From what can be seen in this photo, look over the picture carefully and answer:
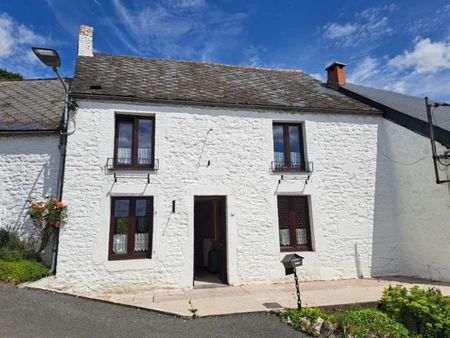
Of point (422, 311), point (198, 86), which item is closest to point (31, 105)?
point (198, 86)

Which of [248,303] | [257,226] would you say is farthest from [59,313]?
[257,226]

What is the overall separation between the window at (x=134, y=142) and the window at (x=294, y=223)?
4072 millimetres

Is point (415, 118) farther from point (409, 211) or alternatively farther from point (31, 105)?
point (31, 105)

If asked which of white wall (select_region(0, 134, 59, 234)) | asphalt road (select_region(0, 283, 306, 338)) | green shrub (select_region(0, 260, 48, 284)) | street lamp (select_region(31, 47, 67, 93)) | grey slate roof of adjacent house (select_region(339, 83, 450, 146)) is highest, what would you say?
street lamp (select_region(31, 47, 67, 93))

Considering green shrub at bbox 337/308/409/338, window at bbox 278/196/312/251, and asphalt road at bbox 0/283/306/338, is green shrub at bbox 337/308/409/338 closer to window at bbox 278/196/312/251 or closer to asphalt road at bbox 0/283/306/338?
asphalt road at bbox 0/283/306/338

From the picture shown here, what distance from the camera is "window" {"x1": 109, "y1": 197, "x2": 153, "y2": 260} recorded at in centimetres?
756

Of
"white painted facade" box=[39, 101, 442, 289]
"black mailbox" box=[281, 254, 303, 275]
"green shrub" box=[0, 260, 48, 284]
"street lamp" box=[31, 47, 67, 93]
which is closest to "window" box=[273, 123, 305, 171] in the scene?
"white painted facade" box=[39, 101, 442, 289]

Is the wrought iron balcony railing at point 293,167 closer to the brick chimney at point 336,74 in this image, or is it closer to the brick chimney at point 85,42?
the brick chimney at point 336,74

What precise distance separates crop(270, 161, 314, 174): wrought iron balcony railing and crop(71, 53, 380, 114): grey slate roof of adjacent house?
1749 mm

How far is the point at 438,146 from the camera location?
27.5 ft

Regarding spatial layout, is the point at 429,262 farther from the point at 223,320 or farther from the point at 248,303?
the point at 223,320

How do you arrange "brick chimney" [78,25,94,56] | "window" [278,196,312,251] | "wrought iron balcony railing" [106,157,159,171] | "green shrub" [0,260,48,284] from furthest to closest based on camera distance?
"brick chimney" [78,25,94,56] < "window" [278,196,312,251] < "wrought iron balcony railing" [106,157,159,171] < "green shrub" [0,260,48,284]

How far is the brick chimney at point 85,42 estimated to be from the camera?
36.2 feet

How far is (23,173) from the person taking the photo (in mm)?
7844
